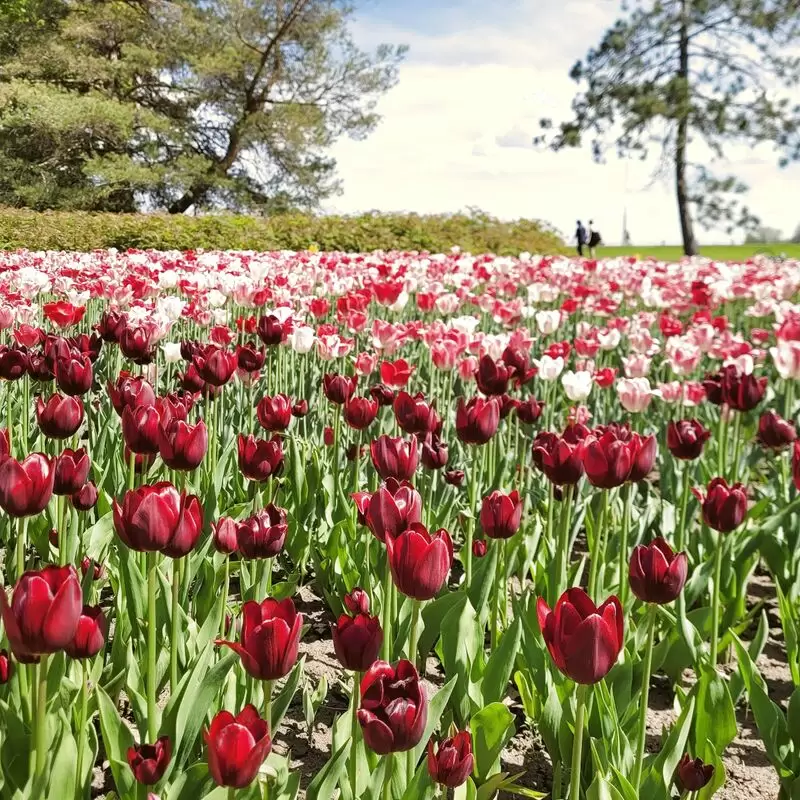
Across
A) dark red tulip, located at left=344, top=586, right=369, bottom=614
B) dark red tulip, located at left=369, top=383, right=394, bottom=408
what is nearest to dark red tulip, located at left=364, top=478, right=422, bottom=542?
dark red tulip, located at left=344, top=586, right=369, bottom=614

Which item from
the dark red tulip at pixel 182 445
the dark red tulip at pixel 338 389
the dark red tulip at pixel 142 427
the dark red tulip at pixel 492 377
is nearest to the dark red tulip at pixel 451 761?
the dark red tulip at pixel 182 445

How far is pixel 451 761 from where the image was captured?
50.3 inches

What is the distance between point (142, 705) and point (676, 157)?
2809 centimetres

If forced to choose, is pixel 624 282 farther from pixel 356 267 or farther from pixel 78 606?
pixel 78 606

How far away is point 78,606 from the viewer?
1.10m

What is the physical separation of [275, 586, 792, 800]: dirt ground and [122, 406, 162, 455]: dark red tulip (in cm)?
74

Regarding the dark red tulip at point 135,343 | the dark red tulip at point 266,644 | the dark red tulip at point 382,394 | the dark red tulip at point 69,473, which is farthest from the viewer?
the dark red tulip at point 382,394

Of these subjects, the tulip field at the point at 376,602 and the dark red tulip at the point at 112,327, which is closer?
the tulip field at the point at 376,602

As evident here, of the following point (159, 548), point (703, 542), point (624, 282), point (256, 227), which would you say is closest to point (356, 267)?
point (624, 282)

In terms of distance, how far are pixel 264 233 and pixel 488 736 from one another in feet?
48.7

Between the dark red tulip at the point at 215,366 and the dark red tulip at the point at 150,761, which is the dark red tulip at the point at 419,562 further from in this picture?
the dark red tulip at the point at 215,366

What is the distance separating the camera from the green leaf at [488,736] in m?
1.71

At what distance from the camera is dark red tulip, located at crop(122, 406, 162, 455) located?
1.79 metres

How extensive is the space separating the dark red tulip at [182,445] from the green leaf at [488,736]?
2.52 ft
